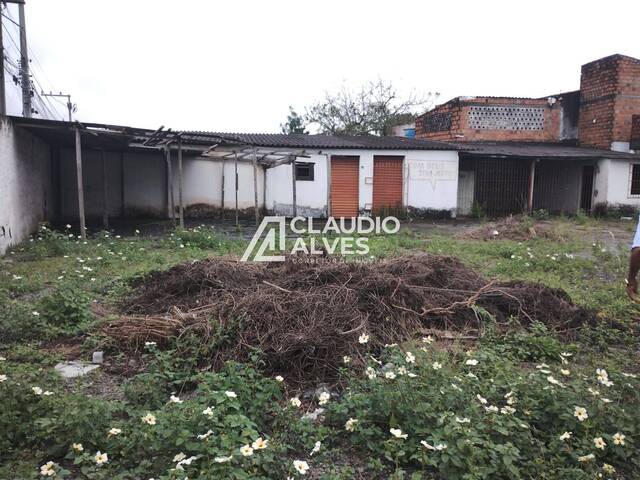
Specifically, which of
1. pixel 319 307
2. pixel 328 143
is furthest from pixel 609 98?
pixel 319 307

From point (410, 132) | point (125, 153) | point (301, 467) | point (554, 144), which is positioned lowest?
point (301, 467)

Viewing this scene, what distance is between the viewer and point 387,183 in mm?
16391

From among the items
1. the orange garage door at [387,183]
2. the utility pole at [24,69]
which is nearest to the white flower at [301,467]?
the orange garage door at [387,183]

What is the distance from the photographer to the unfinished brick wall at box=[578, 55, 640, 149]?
18.0 meters

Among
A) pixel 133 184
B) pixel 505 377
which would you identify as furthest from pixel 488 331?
pixel 133 184

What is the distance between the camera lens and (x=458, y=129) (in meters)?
19.8

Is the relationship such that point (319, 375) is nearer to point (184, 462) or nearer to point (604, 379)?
point (184, 462)

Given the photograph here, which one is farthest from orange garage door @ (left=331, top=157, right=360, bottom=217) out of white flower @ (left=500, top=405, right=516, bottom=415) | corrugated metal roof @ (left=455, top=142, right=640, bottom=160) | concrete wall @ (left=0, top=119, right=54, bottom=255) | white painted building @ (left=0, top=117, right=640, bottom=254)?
white flower @ (left=500, top=405, right=516, bottom=415)

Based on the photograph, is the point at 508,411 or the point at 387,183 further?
the point at 387,183

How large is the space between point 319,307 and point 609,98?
1887 centimetres

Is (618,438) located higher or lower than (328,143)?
lower

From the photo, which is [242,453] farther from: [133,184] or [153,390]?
[133,184]

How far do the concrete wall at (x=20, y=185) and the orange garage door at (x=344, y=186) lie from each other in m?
8.28

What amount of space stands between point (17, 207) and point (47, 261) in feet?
7.99
